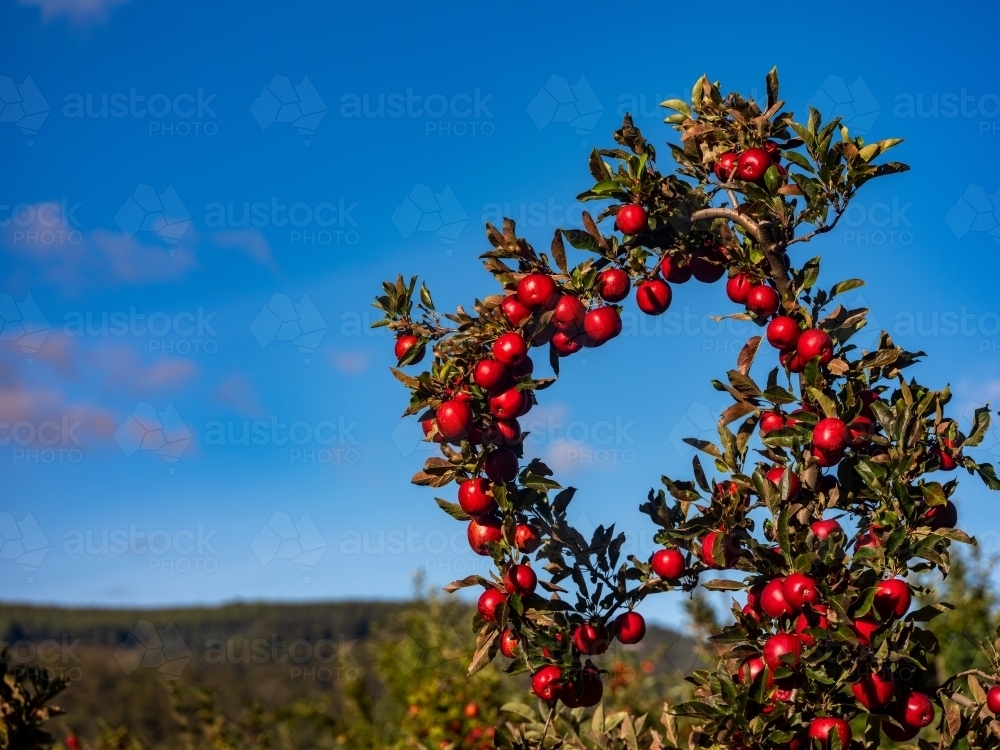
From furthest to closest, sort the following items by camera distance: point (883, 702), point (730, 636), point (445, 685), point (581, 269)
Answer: point (445, 685) < point (581, 269) < point (730, 636) < point (883, 702)

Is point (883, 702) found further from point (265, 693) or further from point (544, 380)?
point (265, 693)

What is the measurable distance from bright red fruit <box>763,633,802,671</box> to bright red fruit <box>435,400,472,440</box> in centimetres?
139

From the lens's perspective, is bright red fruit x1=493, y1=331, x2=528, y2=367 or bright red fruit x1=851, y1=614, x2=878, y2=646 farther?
bright red fruit x1=493, y1=331, x2=528, y2=367

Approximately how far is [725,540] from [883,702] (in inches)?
31.2

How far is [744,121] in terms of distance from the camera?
385 centimetres

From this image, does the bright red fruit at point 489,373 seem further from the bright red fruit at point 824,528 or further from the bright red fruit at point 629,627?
the bright red fruit at point 824,528

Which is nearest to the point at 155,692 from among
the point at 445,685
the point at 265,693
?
the point at 265,693

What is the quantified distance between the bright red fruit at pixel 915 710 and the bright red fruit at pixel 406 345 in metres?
2.31

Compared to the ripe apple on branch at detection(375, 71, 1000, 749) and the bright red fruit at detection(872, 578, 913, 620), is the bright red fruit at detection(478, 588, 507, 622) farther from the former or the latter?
the bright red fruit at detection(872, 578, 913, 620)

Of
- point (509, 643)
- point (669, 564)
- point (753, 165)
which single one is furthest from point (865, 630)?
point (753, 165)

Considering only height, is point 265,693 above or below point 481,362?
→ below

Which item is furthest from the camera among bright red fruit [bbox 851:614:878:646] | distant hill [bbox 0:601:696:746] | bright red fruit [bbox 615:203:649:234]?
distant hill [bbox 0:601:696:746]

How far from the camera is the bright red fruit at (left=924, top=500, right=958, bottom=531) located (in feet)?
11.3

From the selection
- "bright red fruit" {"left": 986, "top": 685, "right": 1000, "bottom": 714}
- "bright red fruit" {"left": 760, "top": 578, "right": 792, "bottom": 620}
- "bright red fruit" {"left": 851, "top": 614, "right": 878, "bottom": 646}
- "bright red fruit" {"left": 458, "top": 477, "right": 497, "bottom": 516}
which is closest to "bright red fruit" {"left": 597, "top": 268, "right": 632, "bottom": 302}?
"bright red fruit" {"left": 458, "top": 477, "right": 497, "bottom": 516}
